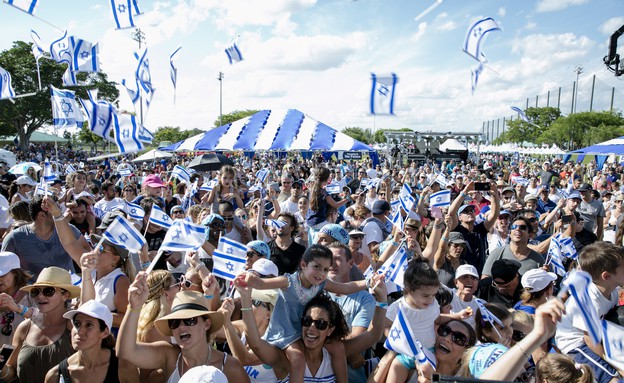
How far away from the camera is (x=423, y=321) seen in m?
2.95

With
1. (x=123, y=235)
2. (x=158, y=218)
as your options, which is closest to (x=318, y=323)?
(x=123, y=235)

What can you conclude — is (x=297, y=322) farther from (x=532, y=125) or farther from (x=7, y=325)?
(x=532, y=125)

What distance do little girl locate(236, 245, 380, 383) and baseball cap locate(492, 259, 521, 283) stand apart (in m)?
1.92

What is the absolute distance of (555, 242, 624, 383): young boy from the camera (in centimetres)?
278

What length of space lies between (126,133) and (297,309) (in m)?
4.33

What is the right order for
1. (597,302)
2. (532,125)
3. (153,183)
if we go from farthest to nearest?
(532,125) → (153,183) → (597,302)

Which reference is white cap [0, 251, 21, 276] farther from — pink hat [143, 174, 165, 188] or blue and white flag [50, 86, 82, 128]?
blue and white flag [50, 86, 82, 128]

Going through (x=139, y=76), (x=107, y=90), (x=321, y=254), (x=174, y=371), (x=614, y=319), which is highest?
(x=107, y=90)

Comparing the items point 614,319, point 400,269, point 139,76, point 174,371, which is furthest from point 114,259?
point 139,76

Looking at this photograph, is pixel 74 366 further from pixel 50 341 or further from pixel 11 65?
pixel 11 65

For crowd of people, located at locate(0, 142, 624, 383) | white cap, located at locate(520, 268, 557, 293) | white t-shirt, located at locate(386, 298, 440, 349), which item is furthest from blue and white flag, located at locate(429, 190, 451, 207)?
white t-shirt, located at locate(386, 298, 440, 349)

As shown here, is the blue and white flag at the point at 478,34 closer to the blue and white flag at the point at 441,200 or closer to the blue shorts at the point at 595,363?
the blue and white flag at the point at 441,200

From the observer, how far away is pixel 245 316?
9.39ft

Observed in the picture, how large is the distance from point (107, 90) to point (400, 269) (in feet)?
181
